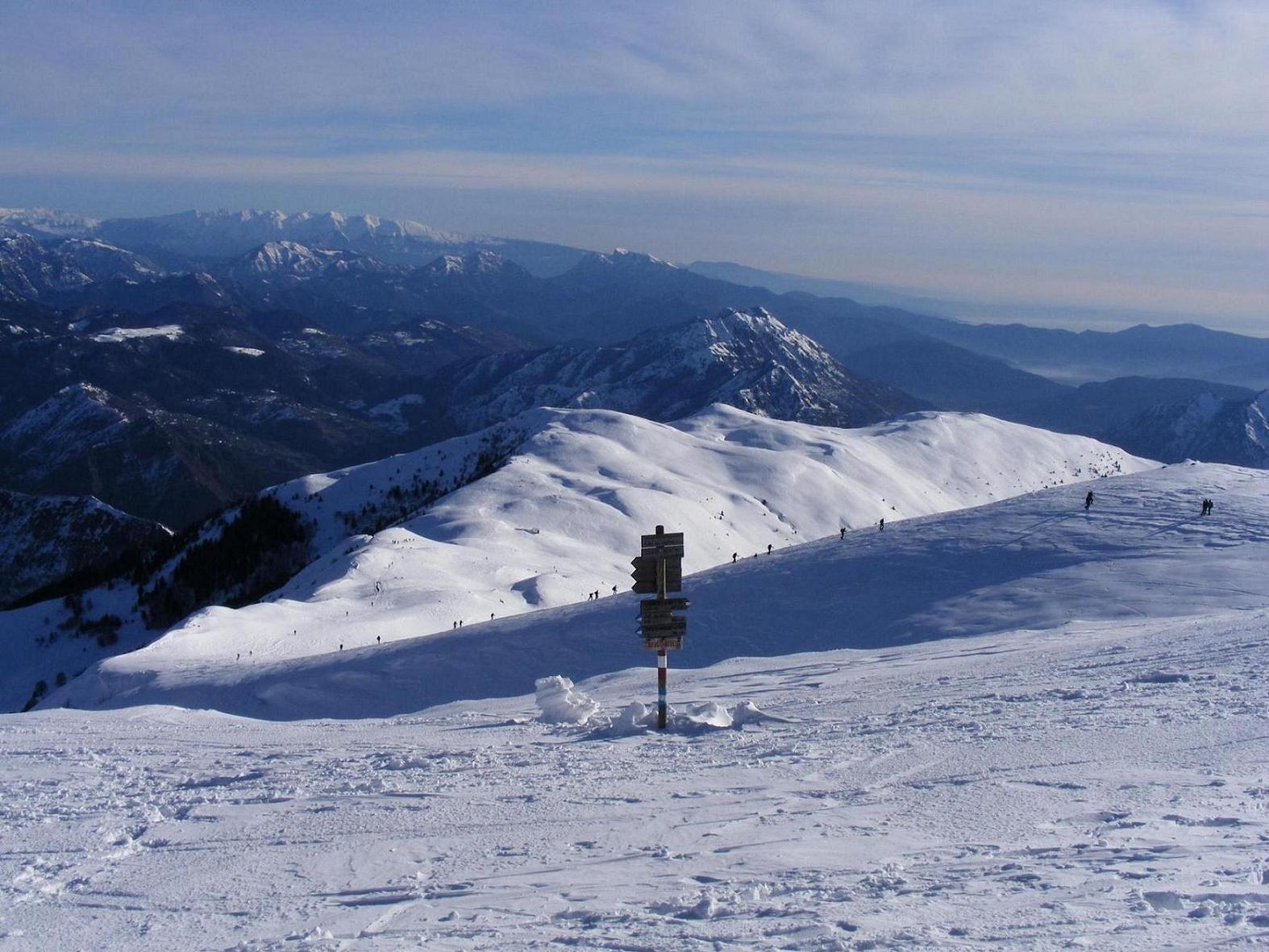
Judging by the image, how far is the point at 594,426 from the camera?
10162 centimetres

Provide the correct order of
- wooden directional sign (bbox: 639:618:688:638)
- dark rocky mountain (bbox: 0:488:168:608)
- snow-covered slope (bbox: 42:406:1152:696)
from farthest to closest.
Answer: dark rocky mountain (bbox: 0:488:168:608) < snow-covered slope (bbox: 42:406:1152:696) < wooden directional sign (bbox: 639:618:688:638)

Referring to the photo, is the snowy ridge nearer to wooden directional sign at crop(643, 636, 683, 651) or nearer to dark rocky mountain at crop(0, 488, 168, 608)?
wooden directional sign at crop(643, 636, 683, 651)

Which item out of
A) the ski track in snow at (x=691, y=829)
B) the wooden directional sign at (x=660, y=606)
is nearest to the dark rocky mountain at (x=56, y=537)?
the wooden directional sign at (x=660, y=606)

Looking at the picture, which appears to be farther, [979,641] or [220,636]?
[220,636]

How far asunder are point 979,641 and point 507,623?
47.8ft

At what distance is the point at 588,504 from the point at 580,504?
621 mm

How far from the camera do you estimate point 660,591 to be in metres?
14.4

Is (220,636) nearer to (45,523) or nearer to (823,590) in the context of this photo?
(823,590)

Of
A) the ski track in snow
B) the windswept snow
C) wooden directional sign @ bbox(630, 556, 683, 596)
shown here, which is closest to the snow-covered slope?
the windswept snow

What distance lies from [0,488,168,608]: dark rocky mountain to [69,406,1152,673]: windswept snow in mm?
71408

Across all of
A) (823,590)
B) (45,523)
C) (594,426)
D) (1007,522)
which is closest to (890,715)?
(823,590)

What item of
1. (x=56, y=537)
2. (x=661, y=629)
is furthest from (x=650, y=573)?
(x=56, y=537)

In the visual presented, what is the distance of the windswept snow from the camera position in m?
46.5

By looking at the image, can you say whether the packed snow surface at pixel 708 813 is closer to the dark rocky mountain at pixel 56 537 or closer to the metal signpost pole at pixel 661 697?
the metal signpost pole at pixel 661 697
